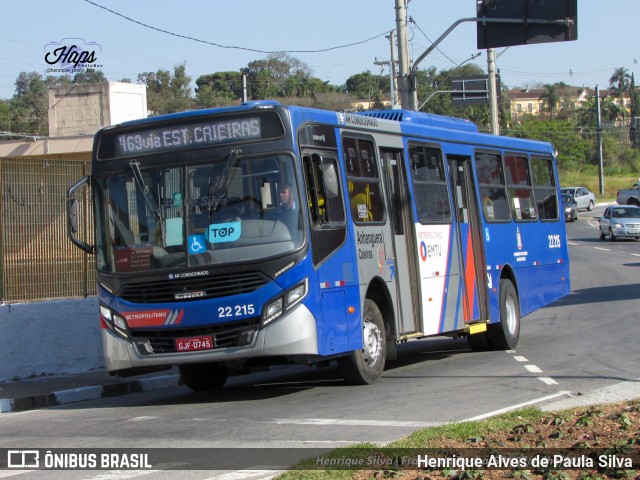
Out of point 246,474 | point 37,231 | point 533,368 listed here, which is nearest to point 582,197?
point 533,368

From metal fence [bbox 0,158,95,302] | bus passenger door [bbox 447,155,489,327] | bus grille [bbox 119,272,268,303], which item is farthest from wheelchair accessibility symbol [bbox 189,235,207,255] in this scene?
bus passenger door [bbox 447,155,489,327]

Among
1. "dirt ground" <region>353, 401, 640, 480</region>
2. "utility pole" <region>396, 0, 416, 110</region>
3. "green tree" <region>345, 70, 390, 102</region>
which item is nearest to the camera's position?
"dirt ground" <region>353, 401, 640, 480</region>

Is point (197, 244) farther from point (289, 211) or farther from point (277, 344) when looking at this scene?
point (277, 344)

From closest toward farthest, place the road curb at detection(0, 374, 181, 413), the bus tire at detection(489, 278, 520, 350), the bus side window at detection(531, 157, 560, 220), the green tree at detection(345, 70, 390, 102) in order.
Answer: the road curb at detection(0, 374, 181, 413) → the bus tire at detection(489, 278, 520, 350) → the bus side window at detection(531, 157, 560, 220) → the green tree at detection(345, 70, 390, 102)

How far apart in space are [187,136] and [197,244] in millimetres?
1257

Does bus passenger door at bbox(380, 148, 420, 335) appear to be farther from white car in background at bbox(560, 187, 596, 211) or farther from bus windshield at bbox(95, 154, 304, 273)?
white car in background at bbox(560, 187, 596, 211)

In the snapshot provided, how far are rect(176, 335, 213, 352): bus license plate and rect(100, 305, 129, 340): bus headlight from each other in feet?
2.37

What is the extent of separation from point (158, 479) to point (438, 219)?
812cm

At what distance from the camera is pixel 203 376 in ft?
43.1

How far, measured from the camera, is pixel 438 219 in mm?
14539

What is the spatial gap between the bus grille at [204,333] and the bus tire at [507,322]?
6.47 metres

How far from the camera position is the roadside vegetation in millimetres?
6316

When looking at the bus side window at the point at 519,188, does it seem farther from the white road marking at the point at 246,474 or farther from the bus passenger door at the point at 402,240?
the white road marking at the point at 246,474

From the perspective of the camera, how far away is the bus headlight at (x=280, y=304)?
35.4 ft
